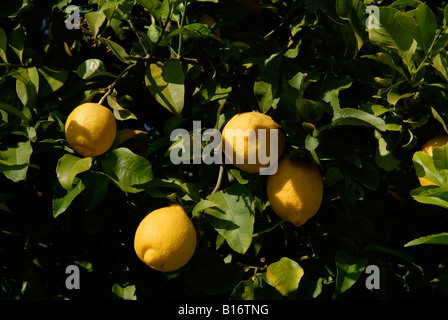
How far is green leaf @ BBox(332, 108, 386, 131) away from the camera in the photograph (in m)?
1.23

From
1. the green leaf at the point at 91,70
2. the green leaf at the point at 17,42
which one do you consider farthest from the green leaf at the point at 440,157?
the green leaf at the point at 17,42

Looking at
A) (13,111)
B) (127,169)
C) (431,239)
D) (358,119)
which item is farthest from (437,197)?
(13,111)

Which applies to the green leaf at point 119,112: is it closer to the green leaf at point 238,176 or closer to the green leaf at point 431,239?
the green leaf at point 238,176

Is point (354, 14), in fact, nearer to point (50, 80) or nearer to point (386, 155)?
point (386, 155)

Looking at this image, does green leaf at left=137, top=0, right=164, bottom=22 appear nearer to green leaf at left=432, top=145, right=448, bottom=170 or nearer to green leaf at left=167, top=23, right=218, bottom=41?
green leaf at left=167, top=23, right=218, bottom=41

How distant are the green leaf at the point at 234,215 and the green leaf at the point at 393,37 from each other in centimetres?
56

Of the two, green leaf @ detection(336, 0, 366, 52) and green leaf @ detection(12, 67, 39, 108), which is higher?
green leaf @ detection(336, 0, 366, 52)

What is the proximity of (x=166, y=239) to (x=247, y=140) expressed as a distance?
348 millimetres

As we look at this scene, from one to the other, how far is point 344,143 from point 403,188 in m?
0.61

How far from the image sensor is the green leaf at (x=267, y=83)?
1455 mm

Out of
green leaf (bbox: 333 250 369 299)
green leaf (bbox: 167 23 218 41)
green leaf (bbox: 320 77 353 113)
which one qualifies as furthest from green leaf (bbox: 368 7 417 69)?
green leaf (bbox: 333 250 369 299)

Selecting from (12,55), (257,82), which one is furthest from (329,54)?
(12,55)
